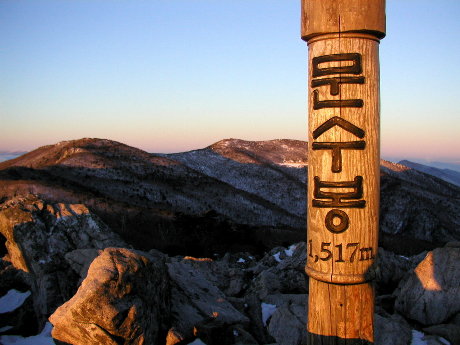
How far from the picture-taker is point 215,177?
54781 millimetres

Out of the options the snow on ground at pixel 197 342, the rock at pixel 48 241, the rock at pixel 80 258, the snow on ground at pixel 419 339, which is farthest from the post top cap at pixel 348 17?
the rock at pixel 48 241

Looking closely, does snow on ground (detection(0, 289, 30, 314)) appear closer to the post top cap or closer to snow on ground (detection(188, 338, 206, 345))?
snow on ground (detection(188, 338, 206, 345))

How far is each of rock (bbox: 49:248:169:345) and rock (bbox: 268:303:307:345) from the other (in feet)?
6.20

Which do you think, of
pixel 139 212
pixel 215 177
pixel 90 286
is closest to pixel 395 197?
pixel 215 177

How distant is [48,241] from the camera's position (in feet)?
33.0

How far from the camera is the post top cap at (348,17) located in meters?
3.33

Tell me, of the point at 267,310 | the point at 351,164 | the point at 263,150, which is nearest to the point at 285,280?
the point at 267,310

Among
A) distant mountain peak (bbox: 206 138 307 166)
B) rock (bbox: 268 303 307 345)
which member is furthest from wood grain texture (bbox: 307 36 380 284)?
distant mountain peak (bbox: 206 138 307 166)

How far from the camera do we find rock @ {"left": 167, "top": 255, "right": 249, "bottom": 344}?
6.59m

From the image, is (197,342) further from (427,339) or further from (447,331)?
(447,331)

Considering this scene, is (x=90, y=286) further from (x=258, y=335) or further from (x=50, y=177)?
(x=50, y=177)

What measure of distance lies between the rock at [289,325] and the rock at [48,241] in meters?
4.56

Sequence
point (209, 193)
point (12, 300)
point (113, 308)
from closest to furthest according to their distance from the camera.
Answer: point (113, 308)
point (12, 300)
point (209, 193)

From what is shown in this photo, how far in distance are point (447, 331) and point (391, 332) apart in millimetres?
885
